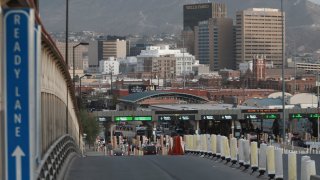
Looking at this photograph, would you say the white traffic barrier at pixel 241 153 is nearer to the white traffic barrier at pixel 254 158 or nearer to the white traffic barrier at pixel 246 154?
the white traffic barrier at pixel 246 154

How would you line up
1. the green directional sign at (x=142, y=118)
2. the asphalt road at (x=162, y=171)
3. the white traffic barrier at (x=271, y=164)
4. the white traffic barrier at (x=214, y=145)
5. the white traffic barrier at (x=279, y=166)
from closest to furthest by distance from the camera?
the white traffic barrier at (x=279, y=166) → the white traffic barrier at (x=271, y=164) → the asphalt road at (x=162, y=171) → the white traffic barrier at (x=214, y=145) → the green directional sign at (x=142, y=118)

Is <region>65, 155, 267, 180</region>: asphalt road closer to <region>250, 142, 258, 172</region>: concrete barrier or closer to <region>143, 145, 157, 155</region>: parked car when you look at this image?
<region>250, 142, 258, 172</region>: concrete barrier

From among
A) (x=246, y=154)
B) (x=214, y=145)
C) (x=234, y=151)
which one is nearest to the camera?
(x=246, y=154)

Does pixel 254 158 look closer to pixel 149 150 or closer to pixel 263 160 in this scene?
pixel 263 160

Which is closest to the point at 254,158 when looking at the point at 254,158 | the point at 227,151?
the point at 254,158

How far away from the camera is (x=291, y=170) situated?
18109 mm

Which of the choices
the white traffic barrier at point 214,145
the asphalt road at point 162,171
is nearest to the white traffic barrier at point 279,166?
the asphalt road at point 162,171

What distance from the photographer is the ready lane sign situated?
6.82 metres

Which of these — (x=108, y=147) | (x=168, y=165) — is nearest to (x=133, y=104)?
(x=108, y=147)

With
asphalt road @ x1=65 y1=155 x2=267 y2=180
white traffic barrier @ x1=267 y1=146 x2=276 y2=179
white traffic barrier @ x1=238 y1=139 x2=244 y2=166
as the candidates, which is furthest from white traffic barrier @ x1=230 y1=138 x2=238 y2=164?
white traffic barrier @ x1=267 y1=146 x2=276 y2=179

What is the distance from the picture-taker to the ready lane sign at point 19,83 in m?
6.82

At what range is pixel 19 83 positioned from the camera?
22.4 ft

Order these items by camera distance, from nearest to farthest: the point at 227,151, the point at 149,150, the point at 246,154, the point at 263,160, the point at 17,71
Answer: the point at 17,71 → the point at 263,160 → the point at 246,154 → the point at 227,151 → the point at 149,150

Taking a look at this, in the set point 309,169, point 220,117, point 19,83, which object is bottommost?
point 220,117
